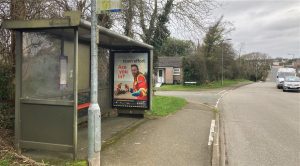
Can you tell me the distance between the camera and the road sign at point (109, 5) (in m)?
5.45

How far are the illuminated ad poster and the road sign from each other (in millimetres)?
5248

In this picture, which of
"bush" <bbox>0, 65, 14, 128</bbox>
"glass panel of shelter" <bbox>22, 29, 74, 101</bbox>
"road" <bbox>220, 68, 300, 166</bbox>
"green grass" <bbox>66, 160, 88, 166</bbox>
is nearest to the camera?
"green grass" <bbox>66, 160, 88, 166</bbox>

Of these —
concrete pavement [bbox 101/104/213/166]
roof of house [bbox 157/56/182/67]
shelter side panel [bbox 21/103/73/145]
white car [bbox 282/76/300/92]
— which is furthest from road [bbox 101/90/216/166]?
roof of house [bbox 157/56/182/67]

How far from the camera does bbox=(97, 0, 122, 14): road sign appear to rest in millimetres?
5445

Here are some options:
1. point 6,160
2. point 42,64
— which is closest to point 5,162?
point 6,160

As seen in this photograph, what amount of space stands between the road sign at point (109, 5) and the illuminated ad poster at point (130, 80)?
525 cm

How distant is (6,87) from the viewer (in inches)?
318

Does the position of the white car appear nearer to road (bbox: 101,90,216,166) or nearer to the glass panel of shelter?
road (bbox: 101,90,216,166)

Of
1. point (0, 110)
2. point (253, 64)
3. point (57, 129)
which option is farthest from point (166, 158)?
point (253, 64)

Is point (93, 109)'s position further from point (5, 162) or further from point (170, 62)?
point (170, 62)

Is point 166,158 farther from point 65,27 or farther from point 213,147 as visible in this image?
point 65,27

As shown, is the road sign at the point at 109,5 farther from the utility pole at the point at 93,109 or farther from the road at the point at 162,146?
the road at the point at 162,146

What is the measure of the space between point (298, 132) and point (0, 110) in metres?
8.01

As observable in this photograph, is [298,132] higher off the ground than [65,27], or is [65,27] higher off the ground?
[65,27]
